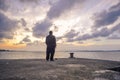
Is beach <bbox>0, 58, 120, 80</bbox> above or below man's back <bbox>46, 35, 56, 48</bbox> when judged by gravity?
below

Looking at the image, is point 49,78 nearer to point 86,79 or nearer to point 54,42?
point 86,79

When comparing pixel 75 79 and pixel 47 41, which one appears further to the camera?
pixel 47 41

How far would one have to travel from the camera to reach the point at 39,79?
32.5ft

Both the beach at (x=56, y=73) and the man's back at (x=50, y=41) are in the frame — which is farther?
the man's back at (x=50, y=41)

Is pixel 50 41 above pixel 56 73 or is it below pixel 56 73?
above

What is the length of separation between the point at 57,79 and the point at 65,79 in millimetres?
363

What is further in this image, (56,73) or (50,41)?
(50,41)

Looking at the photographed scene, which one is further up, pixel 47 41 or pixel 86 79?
pixel 47 41

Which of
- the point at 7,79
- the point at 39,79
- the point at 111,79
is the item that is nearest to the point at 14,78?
the point at 7,79

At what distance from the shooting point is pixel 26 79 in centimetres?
978

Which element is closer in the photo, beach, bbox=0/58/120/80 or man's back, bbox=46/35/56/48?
beach, bbox=0/58/120/80

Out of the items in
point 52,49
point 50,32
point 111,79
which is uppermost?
point 50,32

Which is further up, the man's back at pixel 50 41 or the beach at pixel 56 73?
the man's back at pixel 50 41

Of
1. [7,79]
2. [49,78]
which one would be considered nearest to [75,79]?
[49,78]
